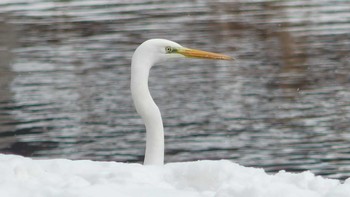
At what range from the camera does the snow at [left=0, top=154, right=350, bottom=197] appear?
6207 mm

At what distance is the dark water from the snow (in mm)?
8941

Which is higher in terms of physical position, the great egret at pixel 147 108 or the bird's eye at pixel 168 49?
the bird's eye at pixel 168 49

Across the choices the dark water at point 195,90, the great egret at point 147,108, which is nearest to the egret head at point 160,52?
the great egret at point 147,108

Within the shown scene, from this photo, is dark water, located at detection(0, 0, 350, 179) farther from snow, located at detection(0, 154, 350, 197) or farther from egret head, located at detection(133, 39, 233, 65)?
snow, located at detection(0, 154, 350, 197)

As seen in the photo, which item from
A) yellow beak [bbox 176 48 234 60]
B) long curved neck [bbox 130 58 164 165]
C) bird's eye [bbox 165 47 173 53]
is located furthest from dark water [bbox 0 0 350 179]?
long curved neck [bbox 130 58 164 165]

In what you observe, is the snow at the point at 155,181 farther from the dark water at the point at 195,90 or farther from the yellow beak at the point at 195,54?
the dark water at the point at 195,90

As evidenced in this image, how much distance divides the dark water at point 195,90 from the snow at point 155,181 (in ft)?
29.3

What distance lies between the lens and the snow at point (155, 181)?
6207mm

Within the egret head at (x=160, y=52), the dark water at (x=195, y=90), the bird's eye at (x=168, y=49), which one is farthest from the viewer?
the dark water at (x=195, y=90)

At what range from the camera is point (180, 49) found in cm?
1123

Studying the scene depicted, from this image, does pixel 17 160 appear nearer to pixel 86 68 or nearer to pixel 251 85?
pixel 251 85

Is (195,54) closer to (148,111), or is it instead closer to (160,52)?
(160,52)

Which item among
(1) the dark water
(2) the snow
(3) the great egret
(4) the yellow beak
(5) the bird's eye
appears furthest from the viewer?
(1) the dark water

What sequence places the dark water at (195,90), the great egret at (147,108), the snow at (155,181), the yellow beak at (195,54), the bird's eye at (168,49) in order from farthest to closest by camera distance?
the dark water at (195,90) < the yellow beak at (195,54) < the bird's eye at (168,49) < the great egret at (147,108) < the snow at (155,181)
